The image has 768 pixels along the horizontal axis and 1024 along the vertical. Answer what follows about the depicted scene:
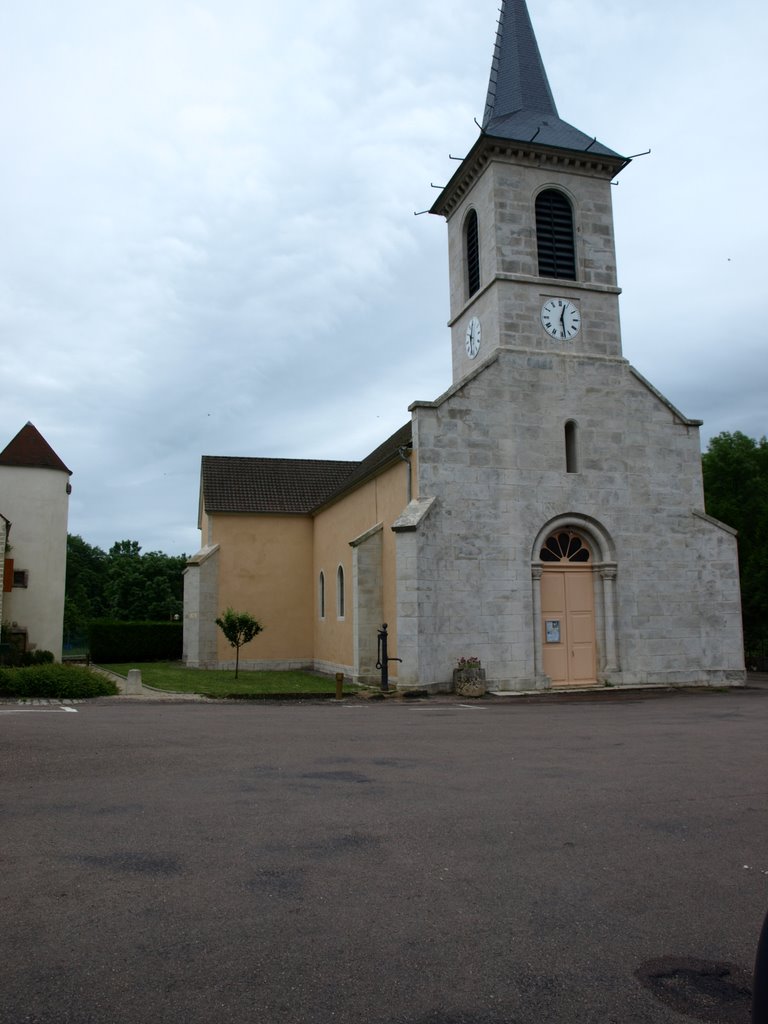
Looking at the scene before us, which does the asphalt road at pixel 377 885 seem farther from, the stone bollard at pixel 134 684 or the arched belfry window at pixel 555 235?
the arched belfry window at pixel 555 235

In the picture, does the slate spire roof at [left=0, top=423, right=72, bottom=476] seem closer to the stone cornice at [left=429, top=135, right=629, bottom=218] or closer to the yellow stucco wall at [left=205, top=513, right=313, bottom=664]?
the yellow stucco wall at [left=205, top=513, right=313, bottom=664]

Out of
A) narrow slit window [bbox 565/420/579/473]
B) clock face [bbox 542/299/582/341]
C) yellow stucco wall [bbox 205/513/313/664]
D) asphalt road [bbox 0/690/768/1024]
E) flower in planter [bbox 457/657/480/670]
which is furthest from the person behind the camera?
yellow stucco wall [bbox 205/513/313/664]

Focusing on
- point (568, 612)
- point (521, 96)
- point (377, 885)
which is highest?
point (521, 96)

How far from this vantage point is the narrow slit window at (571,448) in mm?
21500

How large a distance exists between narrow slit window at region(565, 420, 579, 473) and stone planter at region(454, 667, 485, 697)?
236 inches

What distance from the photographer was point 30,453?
32906 millimetres

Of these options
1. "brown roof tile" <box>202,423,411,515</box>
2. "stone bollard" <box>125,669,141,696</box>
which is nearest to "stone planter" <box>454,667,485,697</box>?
"stone bollard" <box>125,669,141,696</box>

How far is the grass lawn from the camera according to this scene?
64.7 ft

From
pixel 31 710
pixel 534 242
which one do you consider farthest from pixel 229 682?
pixel 534 242

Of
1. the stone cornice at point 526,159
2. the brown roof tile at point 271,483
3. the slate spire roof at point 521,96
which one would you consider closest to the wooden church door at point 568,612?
the brown roof tile at point 271,483

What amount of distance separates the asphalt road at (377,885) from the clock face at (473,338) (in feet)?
50.2

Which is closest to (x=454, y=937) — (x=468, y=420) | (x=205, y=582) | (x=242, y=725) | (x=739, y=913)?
(x=739, y=913)

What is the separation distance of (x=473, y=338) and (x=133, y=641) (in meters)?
21.9

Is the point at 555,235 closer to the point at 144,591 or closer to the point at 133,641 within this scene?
the point at 133,641
